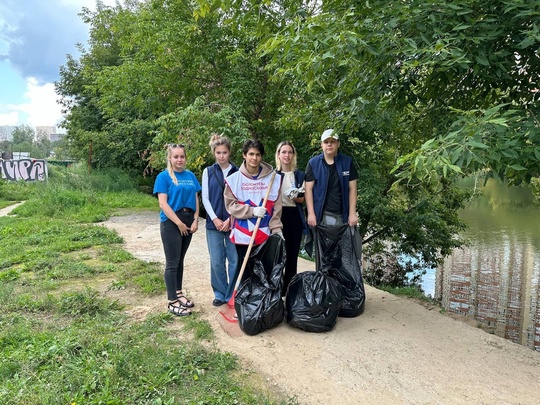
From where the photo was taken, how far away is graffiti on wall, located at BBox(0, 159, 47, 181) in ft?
59.2

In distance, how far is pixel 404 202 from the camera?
9.59 meters

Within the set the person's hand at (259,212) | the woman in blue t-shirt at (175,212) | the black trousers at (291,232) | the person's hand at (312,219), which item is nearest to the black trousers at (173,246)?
the woman in blue t-shirt at (175,212)

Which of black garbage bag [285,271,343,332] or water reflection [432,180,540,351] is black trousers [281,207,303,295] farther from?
water reflection [432,180,540,351]

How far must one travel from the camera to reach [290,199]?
13.0 feet

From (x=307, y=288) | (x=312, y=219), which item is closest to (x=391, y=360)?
(x=307, y=288)

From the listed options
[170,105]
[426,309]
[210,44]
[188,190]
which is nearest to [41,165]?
[170,105]

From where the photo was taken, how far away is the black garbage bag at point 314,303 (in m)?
3.52

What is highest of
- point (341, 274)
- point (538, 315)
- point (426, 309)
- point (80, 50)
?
point (80, 50)

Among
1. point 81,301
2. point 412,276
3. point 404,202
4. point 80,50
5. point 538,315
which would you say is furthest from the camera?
point 80,50

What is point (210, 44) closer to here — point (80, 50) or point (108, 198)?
point (108, 198)

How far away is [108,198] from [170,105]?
13.0 feet

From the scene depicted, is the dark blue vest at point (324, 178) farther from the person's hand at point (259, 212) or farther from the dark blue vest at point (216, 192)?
the dark blue vest at point (216, 192)

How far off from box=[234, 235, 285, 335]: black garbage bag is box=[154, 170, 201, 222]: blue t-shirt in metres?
0.79

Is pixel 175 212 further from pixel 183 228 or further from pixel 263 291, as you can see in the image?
pixel 263 291
